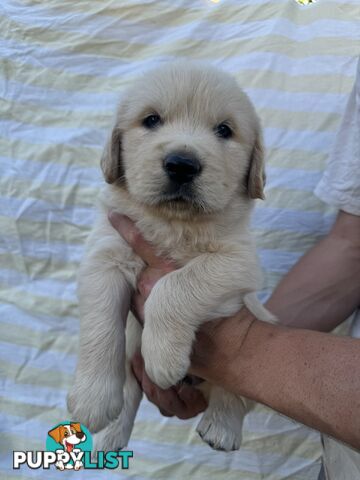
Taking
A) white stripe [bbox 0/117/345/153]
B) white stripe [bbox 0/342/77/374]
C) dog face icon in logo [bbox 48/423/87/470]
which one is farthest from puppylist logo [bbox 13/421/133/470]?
white stripe [bbox 0/117/345/153]

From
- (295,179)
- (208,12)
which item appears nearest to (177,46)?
(208,12)

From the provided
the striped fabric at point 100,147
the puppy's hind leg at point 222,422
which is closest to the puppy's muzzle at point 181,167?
the puppy's hind leg at point 222,422

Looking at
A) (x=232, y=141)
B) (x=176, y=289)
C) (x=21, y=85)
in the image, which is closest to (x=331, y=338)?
(x=176, y=289)

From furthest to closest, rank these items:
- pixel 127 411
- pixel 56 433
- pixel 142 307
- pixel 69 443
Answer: pixel 56 433, pixel 69 443, pixel 127 411, pixel 142 307

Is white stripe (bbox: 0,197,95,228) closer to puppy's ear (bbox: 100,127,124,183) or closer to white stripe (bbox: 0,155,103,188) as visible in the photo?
white stripe (bbox: 0,155,103,188)

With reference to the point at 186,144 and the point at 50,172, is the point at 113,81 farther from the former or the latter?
the point at 186,144

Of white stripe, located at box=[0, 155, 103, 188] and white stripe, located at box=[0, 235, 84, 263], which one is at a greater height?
white stripe, located at box=[0, 155, 103, 188]

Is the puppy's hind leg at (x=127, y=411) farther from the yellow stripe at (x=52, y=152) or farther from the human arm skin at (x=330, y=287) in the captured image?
the yellow stripe at (x=52, y=152)
